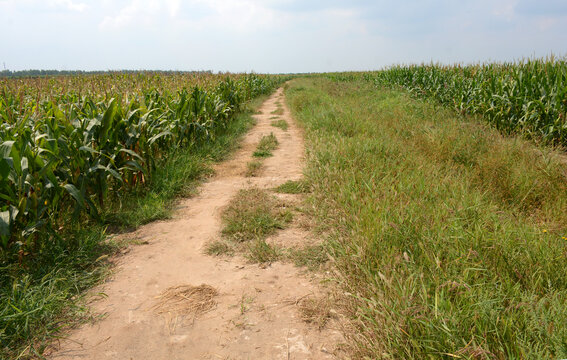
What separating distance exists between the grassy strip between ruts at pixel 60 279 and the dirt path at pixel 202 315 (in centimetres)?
16

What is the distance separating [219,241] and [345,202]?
1.31 m

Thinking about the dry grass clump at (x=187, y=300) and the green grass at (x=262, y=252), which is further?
the green grass at (x=262, y=252)

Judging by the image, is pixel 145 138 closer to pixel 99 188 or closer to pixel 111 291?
pixel 99 188

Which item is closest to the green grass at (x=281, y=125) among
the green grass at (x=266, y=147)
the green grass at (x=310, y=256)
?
the green grass at (x=266, y=147)

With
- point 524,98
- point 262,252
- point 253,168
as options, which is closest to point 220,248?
point 262,252

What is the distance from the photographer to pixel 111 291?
2.71 meters

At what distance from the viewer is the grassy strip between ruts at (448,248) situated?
1.64 m

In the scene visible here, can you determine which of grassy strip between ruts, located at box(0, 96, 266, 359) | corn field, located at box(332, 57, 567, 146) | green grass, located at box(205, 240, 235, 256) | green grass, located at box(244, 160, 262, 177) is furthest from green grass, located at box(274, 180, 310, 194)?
corn field, located at box(332, 57, 567, 146)

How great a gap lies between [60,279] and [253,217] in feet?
6.03

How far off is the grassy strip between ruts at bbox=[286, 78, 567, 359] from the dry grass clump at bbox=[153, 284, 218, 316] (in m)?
0.99

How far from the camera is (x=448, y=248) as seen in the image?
2.37 m

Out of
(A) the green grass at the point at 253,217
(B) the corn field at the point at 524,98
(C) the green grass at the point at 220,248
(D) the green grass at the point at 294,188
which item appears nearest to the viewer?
(C) the green grass at the point at 220,248

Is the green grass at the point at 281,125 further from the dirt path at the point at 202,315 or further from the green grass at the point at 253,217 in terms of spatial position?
the dirt path at the point at 202,315

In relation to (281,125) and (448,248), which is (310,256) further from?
(281,125)
